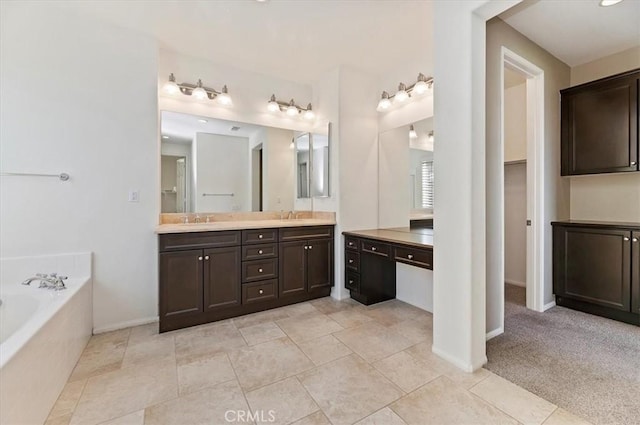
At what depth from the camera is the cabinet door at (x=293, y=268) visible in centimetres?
303

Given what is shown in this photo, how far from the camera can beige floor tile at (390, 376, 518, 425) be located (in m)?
1.45

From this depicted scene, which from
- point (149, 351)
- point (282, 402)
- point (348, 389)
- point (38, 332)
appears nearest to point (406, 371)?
point (348, 389)

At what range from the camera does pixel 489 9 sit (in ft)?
5.84

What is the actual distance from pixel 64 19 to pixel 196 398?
10.1ft

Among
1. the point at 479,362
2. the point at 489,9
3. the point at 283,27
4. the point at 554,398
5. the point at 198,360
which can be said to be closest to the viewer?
the point at 554,398

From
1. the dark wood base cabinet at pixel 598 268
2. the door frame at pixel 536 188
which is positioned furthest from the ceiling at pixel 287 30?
the dark wood base cabinet at pixel 598 268

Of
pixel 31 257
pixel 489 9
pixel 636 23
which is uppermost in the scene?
pixel 636 23

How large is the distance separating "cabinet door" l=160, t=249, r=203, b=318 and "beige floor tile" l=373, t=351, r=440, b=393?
1.65m

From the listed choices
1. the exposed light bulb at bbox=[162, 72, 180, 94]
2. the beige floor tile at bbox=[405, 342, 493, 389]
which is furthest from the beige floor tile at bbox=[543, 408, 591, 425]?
the exposed light bulb at bbox=[162, 72, 180, 94]

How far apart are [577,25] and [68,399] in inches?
176

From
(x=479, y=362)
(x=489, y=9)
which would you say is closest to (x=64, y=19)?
(x=489, y=9)

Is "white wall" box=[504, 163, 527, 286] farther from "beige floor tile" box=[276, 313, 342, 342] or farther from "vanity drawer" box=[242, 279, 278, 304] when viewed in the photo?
"vanity drawer" box=[242, 279, 278, 304]

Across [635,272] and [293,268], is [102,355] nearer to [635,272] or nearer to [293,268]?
[293,268]

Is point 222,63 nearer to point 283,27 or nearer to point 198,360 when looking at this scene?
point 283,27
